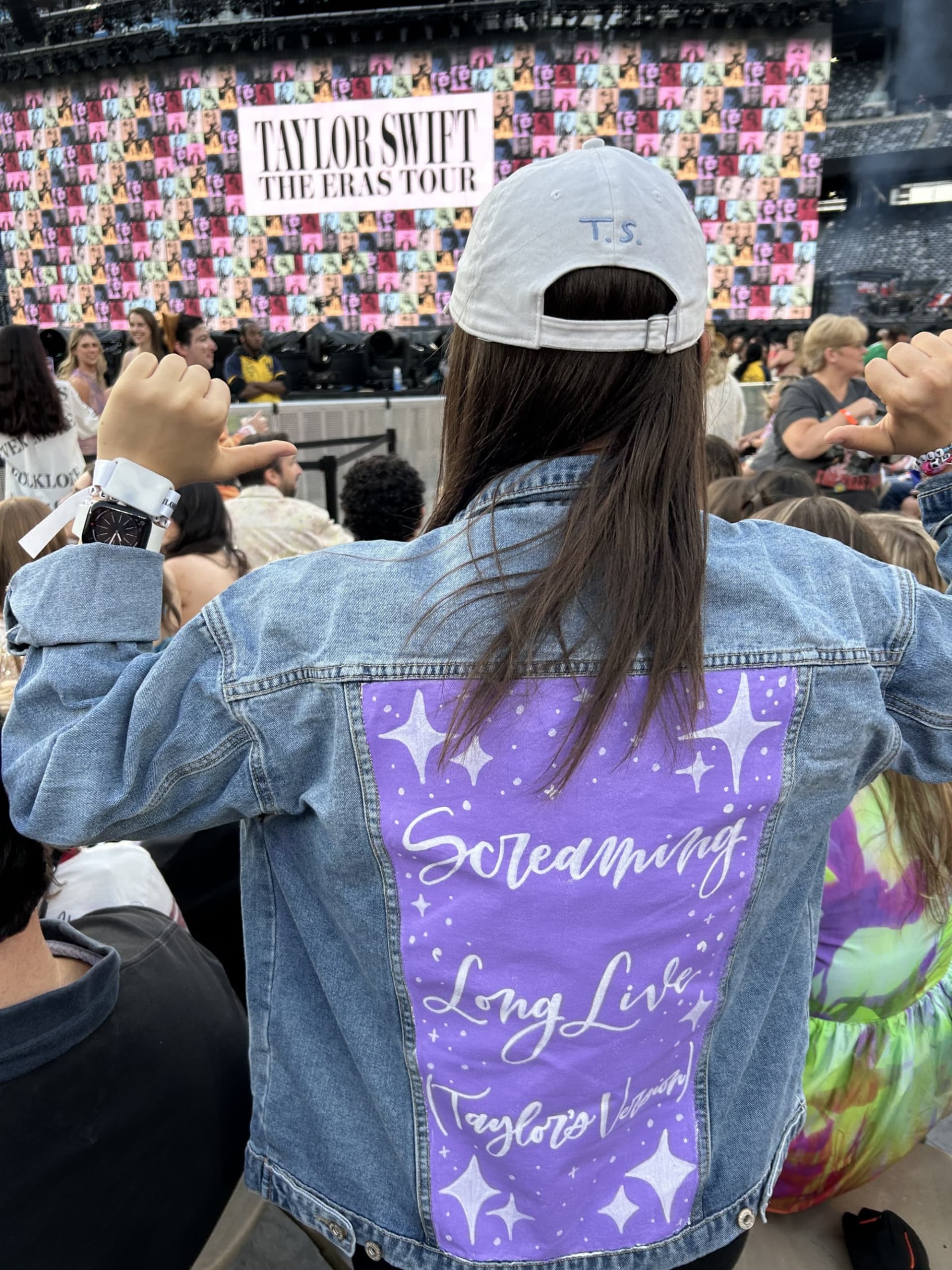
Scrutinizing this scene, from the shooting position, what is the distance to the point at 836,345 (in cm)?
352

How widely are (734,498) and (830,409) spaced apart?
1.27 m

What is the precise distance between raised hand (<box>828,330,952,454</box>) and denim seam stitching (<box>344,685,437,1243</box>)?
55cm

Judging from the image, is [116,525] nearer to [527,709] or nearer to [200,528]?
[527,709]

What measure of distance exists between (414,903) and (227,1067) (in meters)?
0.61

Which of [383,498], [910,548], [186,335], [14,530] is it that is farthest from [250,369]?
[910,548]

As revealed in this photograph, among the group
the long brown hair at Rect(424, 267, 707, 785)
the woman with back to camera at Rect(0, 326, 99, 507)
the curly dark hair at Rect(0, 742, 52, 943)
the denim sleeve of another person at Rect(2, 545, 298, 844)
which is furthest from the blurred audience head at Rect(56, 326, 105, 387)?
the long brown hair at Rect(424, 267, 707, 785)

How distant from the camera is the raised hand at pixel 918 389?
81cm

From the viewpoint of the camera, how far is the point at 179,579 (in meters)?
2.52

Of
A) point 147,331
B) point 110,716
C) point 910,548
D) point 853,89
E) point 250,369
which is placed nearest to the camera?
point 110,716

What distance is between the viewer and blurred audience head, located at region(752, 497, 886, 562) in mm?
1618

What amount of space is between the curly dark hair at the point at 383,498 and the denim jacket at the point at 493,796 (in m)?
2.45

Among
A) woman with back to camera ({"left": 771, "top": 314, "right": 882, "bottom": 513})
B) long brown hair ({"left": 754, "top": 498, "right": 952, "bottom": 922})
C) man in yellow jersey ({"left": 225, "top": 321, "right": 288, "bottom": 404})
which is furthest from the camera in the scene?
man in yellow jersey ({"left": 225, "top": 321, "right": 288, "bottom": 404})

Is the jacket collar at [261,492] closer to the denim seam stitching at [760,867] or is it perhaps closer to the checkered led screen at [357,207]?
the denim seam stitching at [760,867]

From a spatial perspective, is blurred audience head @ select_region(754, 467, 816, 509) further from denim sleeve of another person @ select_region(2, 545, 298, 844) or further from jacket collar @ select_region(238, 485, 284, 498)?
denim sleeve of another person @ select_region(2, 545, 298, 844)
